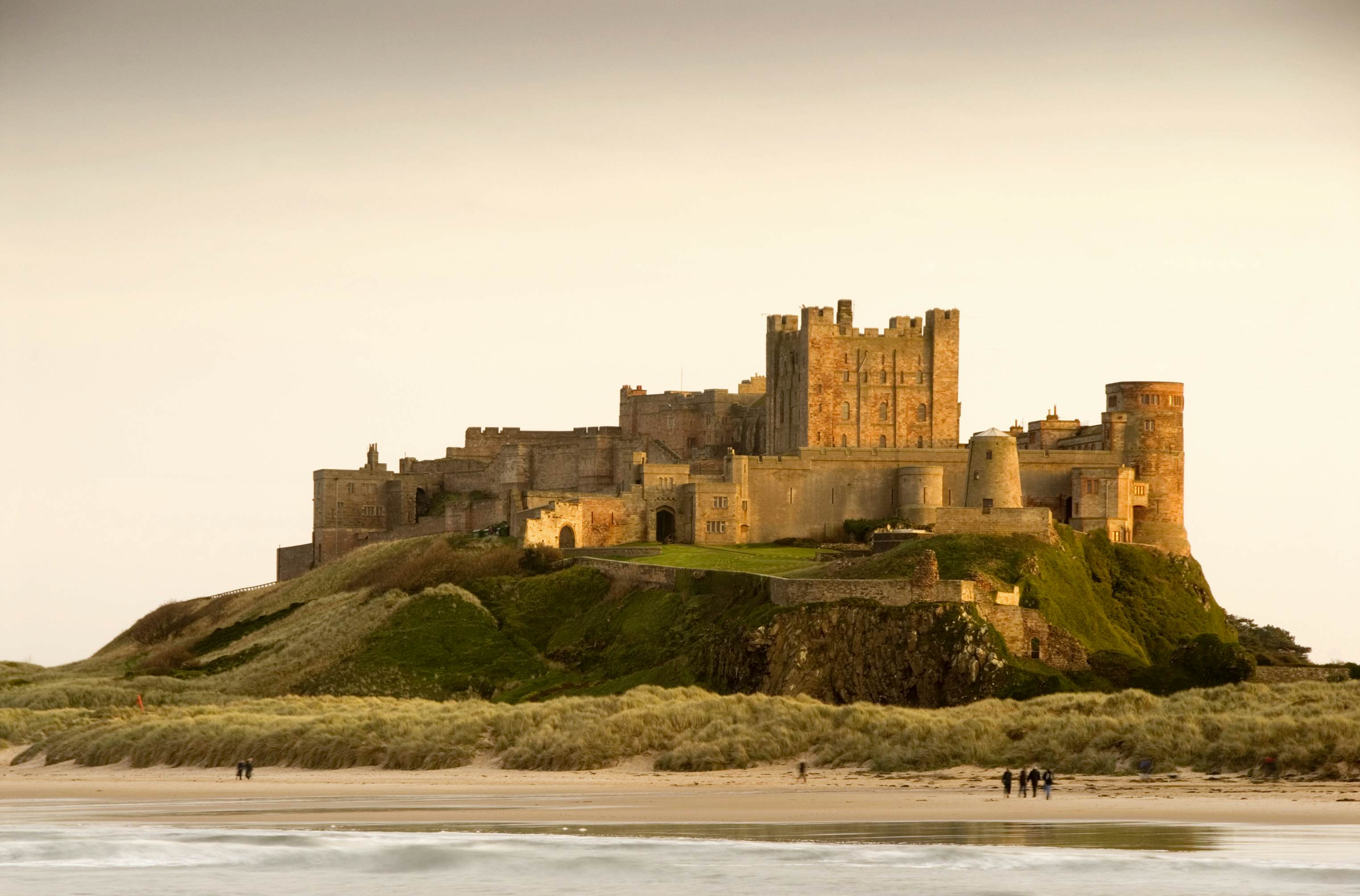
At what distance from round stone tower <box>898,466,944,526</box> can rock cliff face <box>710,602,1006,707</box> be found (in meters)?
18.7

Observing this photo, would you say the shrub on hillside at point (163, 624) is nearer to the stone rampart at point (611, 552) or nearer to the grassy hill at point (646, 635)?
the grassy hill at point (646, 635)

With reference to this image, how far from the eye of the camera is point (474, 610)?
253 feet

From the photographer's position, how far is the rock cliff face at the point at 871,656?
6166 centimetres

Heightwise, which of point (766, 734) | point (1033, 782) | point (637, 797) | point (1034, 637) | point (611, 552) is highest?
point (611, 552)

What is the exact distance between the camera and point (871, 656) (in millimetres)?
62969

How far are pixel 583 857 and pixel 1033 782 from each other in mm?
12151

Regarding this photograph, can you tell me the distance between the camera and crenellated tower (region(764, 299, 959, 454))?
90.9m

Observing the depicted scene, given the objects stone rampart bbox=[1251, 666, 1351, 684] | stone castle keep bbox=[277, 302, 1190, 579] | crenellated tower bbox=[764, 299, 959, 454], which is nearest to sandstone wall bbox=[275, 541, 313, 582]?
stone castle keep bbox=[277, 302, 1190, 579]

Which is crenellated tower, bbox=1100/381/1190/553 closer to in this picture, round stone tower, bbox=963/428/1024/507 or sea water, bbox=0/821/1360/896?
round stone tower, bbox=963/428/1024/507

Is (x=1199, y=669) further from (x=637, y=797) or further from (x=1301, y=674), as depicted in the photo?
(x=637, y=797)

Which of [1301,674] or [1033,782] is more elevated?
[1301,674]

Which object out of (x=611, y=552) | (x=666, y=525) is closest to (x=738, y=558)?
(x=611, y=552)

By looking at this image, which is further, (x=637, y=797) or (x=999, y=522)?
(x=999, y=522)

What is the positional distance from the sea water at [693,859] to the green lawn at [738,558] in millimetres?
34812
